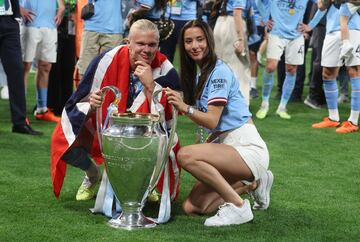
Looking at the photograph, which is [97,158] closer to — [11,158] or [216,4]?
[11,158]

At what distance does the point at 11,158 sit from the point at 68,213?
1.78 metres

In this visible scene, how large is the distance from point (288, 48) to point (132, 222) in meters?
5.17

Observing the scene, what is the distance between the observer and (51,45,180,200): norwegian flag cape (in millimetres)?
4586

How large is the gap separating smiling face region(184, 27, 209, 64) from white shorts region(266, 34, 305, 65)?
450 cm

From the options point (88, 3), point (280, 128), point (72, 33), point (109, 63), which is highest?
point (109, 63)

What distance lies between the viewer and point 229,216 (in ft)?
14.4

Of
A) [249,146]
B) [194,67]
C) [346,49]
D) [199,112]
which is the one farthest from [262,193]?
[346,49]

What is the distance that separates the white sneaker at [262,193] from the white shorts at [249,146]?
0.09m

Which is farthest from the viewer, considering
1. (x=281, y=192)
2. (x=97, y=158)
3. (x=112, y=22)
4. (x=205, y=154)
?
(x=112, y=22)

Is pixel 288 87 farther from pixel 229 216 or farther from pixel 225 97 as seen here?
pixel 229 216

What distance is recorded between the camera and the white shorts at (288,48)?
29.5ft

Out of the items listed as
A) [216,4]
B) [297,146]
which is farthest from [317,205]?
[216,4]

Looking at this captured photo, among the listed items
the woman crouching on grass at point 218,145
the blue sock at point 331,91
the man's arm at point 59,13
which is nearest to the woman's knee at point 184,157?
the woman crouching on grass at point 218,145

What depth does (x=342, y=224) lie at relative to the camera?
4527 mm
